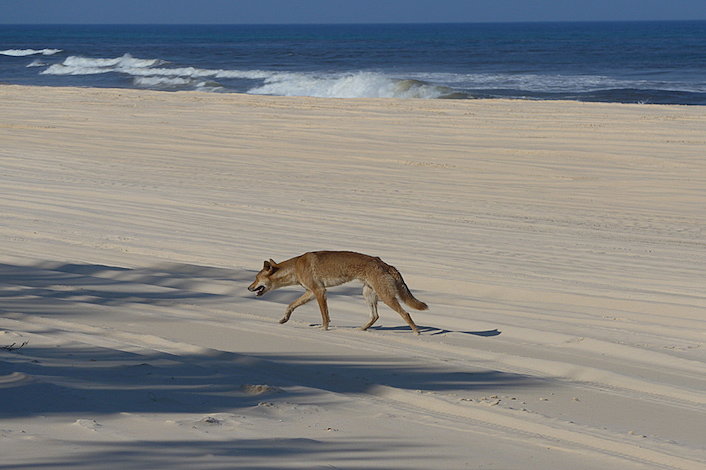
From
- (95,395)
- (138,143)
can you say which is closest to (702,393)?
(95,395)

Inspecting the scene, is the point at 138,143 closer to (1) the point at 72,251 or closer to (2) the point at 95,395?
(1) the point at 72,251

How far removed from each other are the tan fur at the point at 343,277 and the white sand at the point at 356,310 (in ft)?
0.63

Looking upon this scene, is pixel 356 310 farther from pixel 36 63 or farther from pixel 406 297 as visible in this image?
pixel 36 63

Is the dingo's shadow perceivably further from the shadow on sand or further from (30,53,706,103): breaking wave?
(30,53,706,103): breaking wave

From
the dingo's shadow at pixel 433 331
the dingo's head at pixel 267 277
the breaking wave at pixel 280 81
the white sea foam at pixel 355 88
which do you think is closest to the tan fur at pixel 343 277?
the dingo's head at pixel 267 277

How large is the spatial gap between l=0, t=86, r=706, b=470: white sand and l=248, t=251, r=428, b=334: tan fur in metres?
0.19

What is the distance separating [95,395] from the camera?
4.17 metres

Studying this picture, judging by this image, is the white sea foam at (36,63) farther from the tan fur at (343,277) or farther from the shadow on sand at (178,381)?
the tan fur at (343,277)

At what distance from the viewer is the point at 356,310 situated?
6.84 m

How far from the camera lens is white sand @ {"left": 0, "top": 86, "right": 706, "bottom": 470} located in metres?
3.83

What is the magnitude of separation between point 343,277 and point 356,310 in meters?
1.00

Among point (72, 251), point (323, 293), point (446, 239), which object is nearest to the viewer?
point (323, 293)

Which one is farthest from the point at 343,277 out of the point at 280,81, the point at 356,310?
→ the point at 280,81

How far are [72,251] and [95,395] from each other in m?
4.91
